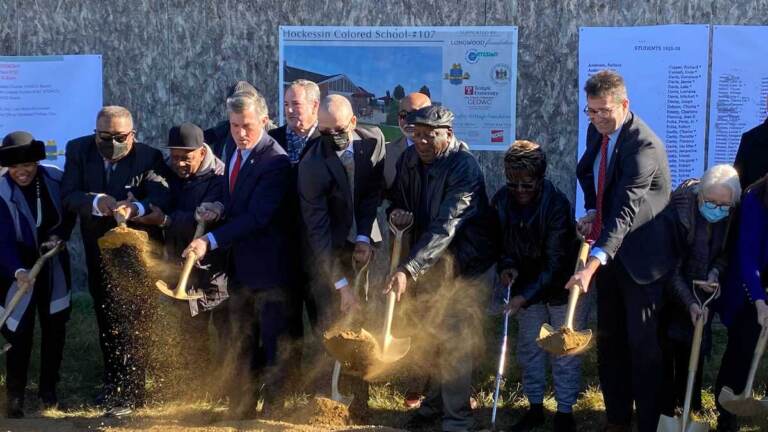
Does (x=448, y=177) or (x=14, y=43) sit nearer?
(x=448, y=177)

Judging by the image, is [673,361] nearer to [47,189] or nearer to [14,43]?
[47,189]

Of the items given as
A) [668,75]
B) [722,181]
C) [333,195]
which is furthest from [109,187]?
[668,75]

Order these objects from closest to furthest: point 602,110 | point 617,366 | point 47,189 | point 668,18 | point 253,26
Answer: point 602,110
point 617,366
point 47,189
point 668,18
point 253,26

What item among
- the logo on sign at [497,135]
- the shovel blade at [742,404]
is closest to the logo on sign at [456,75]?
the logo on sign at [497,135]

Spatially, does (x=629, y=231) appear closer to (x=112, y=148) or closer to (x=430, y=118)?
(x=430, y=118)

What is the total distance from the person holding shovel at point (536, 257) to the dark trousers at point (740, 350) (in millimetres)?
804

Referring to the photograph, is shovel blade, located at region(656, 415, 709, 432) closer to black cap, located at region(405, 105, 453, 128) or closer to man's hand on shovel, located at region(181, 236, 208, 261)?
black cap, located at region(405, 105, 453, 128)

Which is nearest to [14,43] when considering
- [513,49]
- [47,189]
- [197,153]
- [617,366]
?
[47,189]

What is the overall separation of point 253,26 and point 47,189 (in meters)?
2.68

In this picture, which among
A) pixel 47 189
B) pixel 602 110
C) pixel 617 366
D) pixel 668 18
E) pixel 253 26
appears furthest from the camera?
pixel 253 26

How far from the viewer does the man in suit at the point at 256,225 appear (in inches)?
203

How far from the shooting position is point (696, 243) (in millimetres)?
4906

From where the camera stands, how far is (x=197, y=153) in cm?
537

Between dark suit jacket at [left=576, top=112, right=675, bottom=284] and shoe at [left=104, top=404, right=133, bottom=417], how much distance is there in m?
2.98
